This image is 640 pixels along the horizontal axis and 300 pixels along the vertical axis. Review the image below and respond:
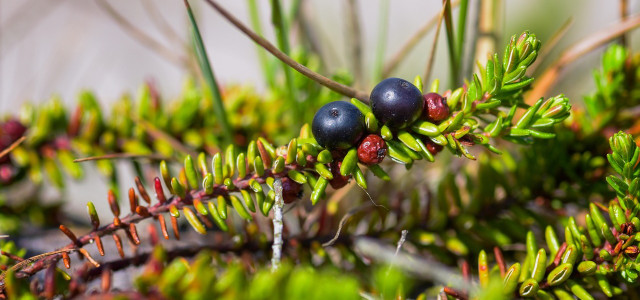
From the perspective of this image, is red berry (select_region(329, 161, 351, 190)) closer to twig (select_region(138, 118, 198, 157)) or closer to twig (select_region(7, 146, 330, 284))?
twig (select_region(7, 146, 330, 284))

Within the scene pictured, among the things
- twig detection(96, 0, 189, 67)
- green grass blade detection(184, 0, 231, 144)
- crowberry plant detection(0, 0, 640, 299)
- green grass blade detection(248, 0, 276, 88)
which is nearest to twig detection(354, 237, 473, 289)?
crowberry plant detection(0, 0, 640, 299)

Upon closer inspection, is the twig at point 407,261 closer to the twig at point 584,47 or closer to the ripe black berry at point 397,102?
the ripe black berry at point 397,102

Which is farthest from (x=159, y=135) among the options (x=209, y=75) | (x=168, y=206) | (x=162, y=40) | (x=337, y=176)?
(x=162, y=40)

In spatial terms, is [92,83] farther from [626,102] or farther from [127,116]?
[626,102]

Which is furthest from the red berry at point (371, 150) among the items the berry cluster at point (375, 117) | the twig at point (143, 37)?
the twig at point (143, 37)

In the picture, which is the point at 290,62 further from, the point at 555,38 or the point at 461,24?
the point at 555,38

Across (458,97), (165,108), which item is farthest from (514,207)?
(165,108)
